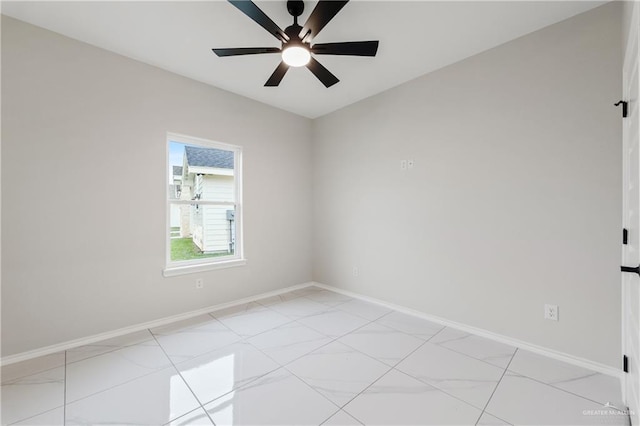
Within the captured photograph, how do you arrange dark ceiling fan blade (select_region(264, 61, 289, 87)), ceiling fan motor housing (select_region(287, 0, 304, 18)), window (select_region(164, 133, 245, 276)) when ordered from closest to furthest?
1. ceiling fan motor housing (select_region(287, 0, 304, 18))
2. dark ceiling fan blade (select_region(264, 61, 289, 87))
3. window (select_region(164, 133, 245, 276))

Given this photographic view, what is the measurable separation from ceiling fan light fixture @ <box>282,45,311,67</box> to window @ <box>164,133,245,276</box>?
5.58 ft

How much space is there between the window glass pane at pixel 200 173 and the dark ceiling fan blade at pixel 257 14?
75.4 inches

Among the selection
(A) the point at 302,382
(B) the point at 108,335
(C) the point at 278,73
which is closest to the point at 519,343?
(A) the point at 302,382

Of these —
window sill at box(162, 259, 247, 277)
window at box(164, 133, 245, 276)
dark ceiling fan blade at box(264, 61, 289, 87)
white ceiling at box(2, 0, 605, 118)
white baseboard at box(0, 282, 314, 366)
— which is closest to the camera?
white ceiling at box(2, 0, 605, 118)

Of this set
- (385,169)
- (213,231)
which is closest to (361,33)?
(385,169)

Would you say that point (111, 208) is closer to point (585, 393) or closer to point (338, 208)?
point (338, 208)

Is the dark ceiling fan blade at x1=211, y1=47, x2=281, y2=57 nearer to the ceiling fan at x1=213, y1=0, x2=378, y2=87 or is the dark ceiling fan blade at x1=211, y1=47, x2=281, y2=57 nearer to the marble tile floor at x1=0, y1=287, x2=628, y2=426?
the ceiling fan at x1=213, y1=0, x2=378, y2=87

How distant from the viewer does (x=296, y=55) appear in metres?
2.02

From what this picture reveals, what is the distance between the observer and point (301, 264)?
4.29 metres

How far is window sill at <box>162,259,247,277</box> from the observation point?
2.93 m

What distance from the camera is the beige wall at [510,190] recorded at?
2.00 m

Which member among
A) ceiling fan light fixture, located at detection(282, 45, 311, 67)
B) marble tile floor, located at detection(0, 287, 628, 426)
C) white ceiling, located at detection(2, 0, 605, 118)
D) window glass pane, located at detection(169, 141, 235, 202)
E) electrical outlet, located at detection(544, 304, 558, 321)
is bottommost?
marble tile floor, located at detection(0, 287, 628, 426)

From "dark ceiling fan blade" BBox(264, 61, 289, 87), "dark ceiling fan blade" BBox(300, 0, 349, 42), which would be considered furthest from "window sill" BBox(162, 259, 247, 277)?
"dark ceiling fan blade" BBox(300, 0, 349, 42)

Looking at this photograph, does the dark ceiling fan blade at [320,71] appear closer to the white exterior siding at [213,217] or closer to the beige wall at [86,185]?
the beige wall at [86,185]
